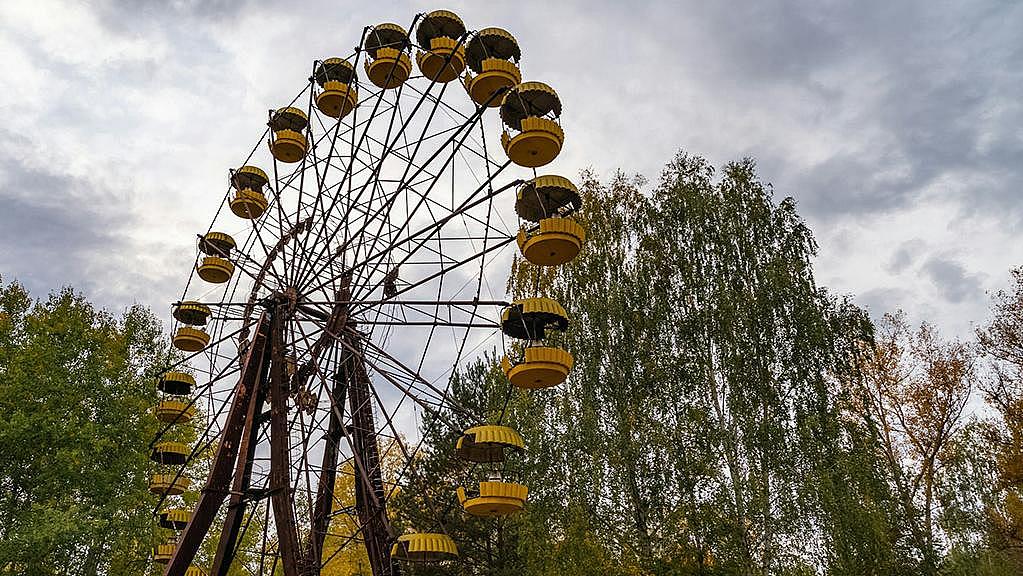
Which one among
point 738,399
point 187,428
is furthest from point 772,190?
point 187,428

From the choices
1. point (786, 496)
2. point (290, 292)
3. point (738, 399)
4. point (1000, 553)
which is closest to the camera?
point (290, 292)

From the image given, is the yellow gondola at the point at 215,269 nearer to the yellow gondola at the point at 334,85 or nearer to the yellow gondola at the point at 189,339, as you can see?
the yellow gondola at the point at 189,339

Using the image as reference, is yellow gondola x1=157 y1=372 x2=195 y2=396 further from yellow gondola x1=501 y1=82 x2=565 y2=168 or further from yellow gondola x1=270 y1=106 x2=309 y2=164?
yellow gondola x1=501 y1=82 x2=565 y2=168

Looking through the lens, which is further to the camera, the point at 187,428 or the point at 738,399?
the point at 187,428

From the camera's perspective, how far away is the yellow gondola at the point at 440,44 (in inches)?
425

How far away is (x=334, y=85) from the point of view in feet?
40.1

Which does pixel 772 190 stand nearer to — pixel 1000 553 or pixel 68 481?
pixel 1000 553

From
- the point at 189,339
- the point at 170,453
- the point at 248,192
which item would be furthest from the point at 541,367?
the point at 170,453

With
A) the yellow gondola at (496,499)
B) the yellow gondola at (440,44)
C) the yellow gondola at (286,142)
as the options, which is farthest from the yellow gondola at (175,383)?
the yellow gondola at (440,44)

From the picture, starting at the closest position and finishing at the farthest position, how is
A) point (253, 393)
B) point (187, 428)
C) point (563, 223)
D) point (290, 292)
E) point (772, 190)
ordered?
point (563, 223)
point (253, 393)
point (290, 292)
point (772, 190)
point (187, 428)

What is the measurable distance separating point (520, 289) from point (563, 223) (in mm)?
10973

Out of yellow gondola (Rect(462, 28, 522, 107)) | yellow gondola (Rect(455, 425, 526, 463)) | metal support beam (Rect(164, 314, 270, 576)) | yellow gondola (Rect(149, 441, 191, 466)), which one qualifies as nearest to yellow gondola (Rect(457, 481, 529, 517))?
yellow gondola (Rect(455, 425, 526, 463))

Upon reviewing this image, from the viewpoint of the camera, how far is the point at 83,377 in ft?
60.1

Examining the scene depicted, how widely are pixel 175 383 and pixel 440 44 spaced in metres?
6.80
